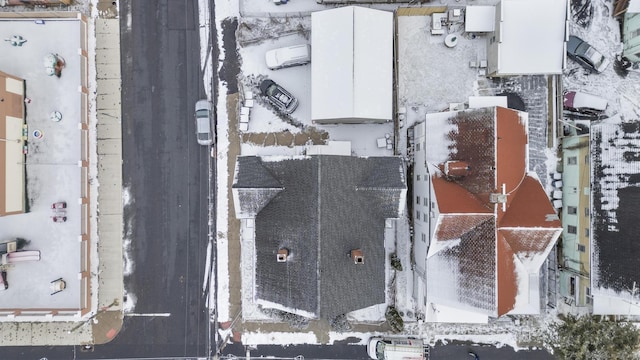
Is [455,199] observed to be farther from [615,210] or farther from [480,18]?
[480,18]

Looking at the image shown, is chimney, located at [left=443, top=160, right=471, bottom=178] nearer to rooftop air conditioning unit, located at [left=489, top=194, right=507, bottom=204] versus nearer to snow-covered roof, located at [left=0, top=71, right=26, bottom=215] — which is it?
rooftop air conditioning unit, located at [left=489, top=194, right=507, bottom=204]

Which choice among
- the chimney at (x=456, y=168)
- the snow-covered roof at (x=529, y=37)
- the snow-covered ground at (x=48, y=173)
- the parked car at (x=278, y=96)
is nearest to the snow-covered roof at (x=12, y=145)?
the snow-covered ground at (x=48, y=173)

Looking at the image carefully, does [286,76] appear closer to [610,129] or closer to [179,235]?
[179,235]

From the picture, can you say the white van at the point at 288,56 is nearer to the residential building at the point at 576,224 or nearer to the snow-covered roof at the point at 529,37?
the snow-covered roof at the point at 529,37

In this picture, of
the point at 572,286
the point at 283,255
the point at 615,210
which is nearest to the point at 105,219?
the point at 283,255

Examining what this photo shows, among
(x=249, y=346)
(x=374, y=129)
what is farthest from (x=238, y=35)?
(x=249, y=346)
